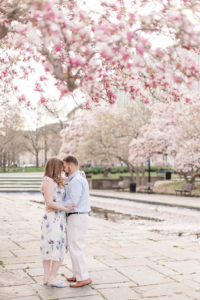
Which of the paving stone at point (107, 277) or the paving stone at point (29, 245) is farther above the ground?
the paving stone at point (29, 245)

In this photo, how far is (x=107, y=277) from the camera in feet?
18.7

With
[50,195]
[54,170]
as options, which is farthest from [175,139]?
[50,195]

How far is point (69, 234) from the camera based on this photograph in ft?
16.5

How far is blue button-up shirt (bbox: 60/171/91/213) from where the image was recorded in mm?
4961

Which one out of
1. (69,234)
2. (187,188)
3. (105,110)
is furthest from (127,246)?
(105,110)

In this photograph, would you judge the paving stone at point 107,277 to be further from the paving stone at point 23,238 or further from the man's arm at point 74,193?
the paving stone at point 23,238

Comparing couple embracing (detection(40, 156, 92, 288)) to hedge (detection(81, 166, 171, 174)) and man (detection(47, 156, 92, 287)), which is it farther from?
hedge (detection(81, 166, 171, 174))

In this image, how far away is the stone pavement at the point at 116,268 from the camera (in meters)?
4.94

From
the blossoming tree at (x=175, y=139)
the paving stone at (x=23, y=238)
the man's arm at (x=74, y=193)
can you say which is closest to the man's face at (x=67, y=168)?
the man's arm at (x=74, y=193)

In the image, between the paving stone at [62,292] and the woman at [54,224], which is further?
the woman at [54,224]

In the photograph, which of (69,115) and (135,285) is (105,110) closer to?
(69,115)

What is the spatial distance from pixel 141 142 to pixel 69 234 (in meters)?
24.4

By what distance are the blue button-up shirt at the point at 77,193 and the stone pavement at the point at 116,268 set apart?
112 cm

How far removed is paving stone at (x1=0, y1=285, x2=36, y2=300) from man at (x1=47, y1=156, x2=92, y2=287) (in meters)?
0.58
